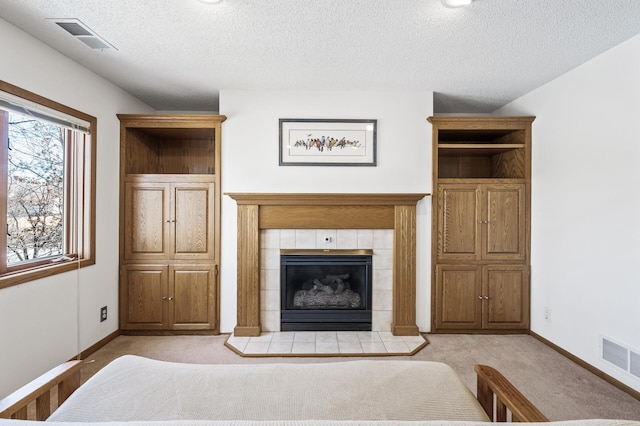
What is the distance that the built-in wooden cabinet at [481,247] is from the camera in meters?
3.33

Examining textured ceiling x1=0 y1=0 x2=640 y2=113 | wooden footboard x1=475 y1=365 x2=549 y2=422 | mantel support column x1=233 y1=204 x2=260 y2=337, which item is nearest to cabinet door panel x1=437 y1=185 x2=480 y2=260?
textured ceiling x1=0 y1=0 x2=640 y2=113

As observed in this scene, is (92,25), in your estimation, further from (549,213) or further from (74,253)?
(549,213)

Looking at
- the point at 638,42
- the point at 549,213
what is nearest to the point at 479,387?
the point at 549,213

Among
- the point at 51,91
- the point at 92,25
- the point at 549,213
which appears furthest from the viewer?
the point at 549,213

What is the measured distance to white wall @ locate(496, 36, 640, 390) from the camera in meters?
2.32

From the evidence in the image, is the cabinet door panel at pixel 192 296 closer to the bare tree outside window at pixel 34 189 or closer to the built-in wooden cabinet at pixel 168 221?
the built-in wooden cabinet at pixel 168 221

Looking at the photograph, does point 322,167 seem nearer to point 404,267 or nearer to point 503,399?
point 404,267

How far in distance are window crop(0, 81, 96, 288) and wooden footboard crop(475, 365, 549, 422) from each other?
9.16 feet

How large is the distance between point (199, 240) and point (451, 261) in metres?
2.56

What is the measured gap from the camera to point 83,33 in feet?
7.21

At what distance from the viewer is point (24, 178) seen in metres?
2.34

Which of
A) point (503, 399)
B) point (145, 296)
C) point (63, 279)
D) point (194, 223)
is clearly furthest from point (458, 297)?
point (63, 279)

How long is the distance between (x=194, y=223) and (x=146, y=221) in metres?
0.48

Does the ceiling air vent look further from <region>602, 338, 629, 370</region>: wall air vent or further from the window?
<region>602, 338, 629, 370</region>: wall air vent
